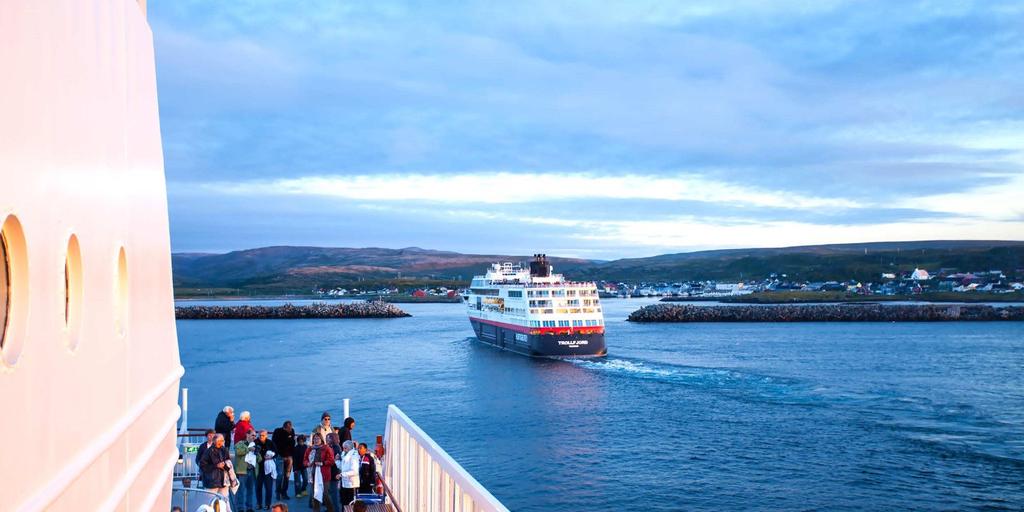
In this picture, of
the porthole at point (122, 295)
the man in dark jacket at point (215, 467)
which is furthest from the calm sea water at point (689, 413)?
the porthole at point (122, 295)

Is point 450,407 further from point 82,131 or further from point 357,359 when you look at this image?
point 82,131

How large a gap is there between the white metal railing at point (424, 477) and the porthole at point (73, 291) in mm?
1969

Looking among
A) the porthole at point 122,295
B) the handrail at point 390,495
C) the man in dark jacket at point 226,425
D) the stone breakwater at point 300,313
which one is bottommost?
the stone breakwater at point 300,313

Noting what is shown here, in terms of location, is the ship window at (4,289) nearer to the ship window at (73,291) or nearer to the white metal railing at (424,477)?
the ship window at (73,291)

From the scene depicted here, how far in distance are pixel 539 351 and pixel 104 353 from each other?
153 ft

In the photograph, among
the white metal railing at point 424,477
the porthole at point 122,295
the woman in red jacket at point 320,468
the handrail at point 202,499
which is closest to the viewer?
the porthole at point 122,295

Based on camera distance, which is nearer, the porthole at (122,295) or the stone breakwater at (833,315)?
the porthole at (122,295)

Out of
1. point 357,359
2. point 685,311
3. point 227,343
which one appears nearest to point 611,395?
point 357,359

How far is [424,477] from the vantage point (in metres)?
6.17

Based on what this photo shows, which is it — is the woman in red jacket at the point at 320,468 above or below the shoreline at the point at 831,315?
above

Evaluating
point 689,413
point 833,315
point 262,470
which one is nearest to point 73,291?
point 262,470

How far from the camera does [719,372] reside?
45.1m

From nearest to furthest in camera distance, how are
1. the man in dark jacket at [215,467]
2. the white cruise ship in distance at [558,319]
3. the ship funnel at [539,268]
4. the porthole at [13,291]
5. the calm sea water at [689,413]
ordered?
1. the porthole at [13,291]
2. the man in dark jacket at [215,467]
3. the calm sea water at [689,413]
4. the white cruise ship in distance at [558,319]
5. the ship funnel at [539,268]

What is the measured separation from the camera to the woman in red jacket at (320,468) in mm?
9555
